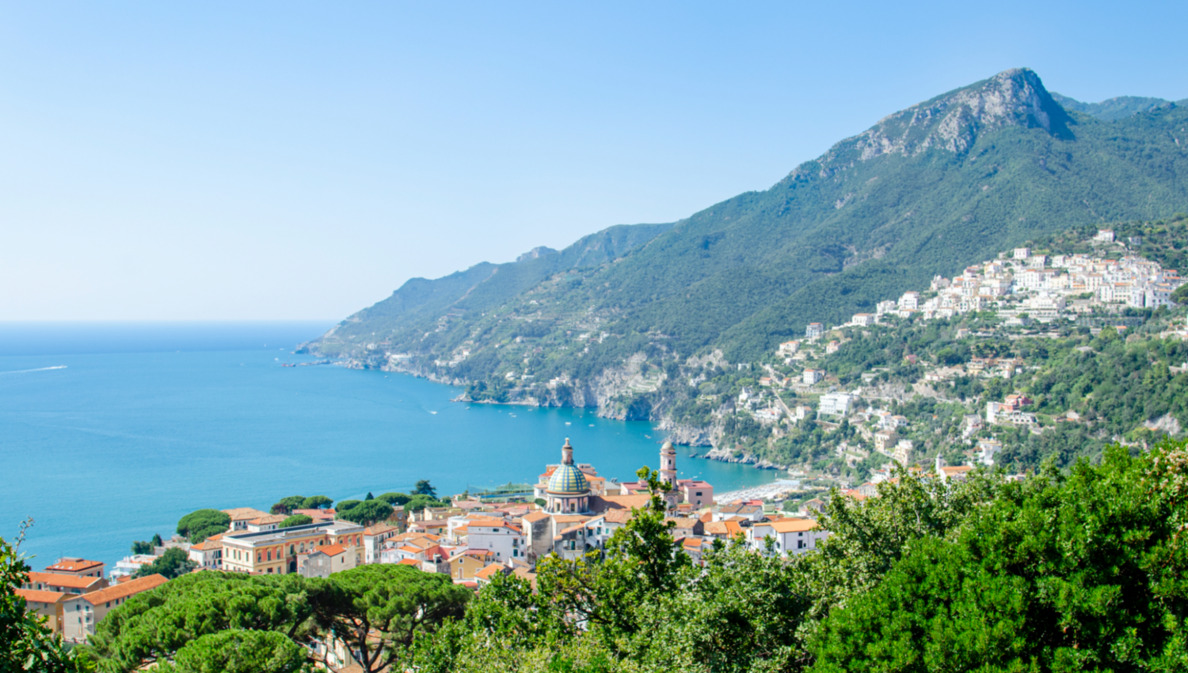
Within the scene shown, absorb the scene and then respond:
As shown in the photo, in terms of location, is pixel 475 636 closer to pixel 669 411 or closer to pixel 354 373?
pixel 669 411

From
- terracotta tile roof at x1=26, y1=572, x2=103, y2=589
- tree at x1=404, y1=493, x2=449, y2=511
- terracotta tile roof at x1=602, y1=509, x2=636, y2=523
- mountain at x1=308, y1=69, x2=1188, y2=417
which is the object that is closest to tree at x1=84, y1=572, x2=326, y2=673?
terracotta tile roof at x1=26, y1=572, x2=103, y2=589

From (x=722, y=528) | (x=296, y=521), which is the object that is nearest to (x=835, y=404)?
(x=722, y=528)

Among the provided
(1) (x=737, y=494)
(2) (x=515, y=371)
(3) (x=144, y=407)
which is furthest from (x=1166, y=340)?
(3) (x=144, y=407)

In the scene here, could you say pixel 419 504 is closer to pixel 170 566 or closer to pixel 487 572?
pixel 170 566

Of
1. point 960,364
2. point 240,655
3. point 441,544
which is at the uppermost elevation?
point 960,364

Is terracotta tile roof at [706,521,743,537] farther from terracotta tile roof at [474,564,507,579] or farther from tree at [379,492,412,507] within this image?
tree at [379,492,412,507]

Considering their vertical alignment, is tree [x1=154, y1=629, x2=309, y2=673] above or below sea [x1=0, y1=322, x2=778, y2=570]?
above
